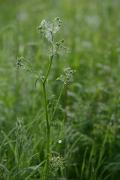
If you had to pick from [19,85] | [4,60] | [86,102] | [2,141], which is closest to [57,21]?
[2,141]

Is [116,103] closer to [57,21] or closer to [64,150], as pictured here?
[64,150]

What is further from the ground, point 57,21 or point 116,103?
point 57,21

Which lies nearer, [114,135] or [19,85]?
[114,135]

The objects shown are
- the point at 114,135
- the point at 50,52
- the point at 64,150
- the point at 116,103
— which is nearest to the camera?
the point at 50,52

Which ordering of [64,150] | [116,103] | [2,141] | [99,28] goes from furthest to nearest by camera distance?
[99,28] → [116,103] → [64,150] → [2,141]

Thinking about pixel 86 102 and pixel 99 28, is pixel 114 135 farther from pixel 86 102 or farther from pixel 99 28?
pixel 99 28

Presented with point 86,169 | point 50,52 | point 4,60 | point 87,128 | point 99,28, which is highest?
point 99,28
